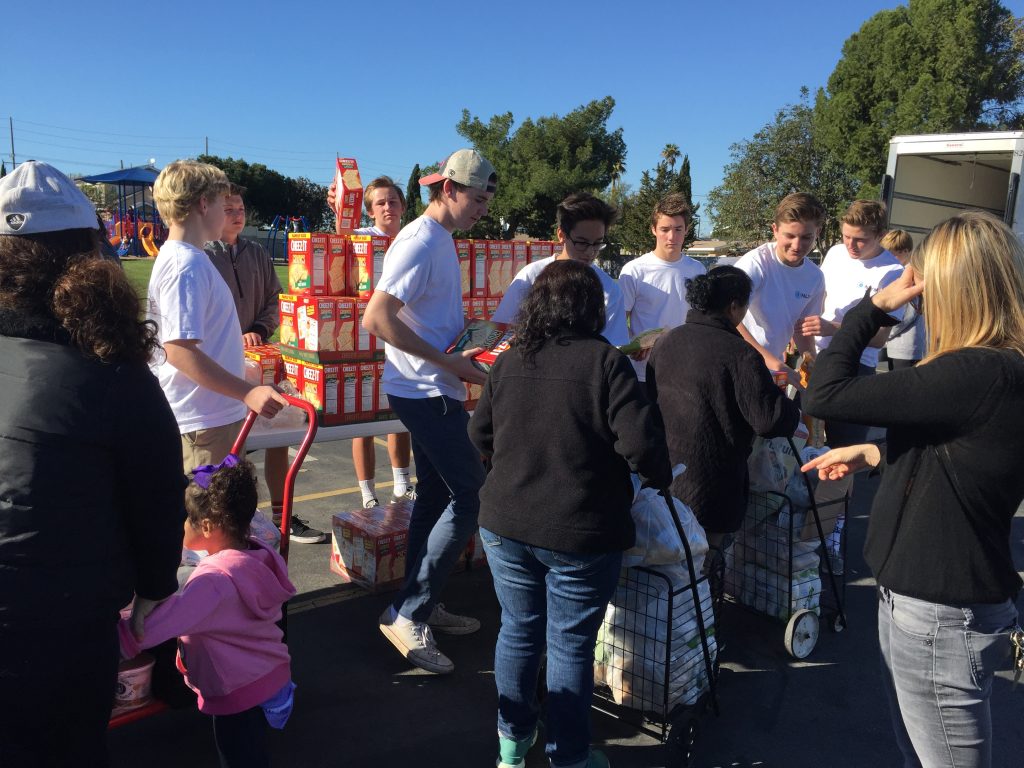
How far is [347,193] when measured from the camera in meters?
5.32

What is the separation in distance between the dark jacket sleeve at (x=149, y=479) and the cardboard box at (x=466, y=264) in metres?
3.45

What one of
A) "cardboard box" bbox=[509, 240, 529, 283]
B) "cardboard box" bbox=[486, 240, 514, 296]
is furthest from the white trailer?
"cardboard box" bbox=[486, 240, 514, 296]

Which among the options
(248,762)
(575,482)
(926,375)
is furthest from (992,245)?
(248,762)

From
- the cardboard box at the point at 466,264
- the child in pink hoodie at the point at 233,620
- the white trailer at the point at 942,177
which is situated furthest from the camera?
the white trailer at the point at 942,177

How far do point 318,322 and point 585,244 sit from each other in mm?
1593

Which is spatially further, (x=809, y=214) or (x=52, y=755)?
(x=809, y=214)

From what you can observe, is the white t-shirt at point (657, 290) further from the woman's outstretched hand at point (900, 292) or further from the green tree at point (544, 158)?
the green tree at point (544, 158)

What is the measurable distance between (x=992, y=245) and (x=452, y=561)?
7.77 ft

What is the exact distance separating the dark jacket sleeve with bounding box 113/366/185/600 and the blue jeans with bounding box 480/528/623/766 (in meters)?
1.07

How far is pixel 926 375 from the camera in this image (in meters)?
1.88

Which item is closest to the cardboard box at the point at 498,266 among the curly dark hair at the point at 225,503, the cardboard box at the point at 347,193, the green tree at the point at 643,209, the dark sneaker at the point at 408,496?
the cardboard box at the point at 347,193

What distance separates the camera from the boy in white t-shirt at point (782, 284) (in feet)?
15.1

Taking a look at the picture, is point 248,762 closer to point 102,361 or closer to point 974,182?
point 102,361

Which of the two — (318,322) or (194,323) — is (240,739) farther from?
(318,322)
